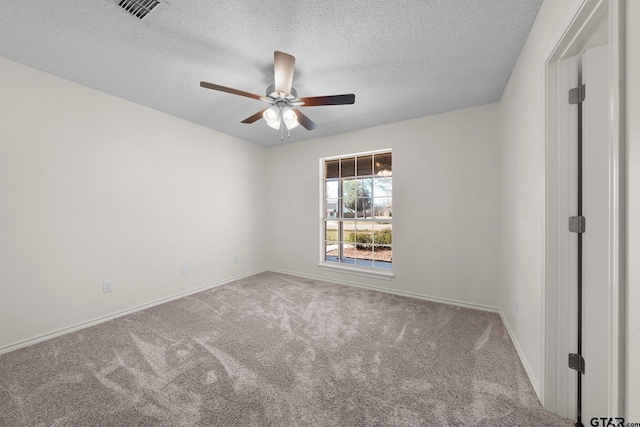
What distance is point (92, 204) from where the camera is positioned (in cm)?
255

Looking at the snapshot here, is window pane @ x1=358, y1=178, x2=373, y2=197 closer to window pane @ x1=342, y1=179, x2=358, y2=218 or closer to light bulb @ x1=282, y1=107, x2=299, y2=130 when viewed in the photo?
window pane @ x1=342, y1=179, x2=358, y2=218

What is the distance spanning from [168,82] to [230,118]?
942 mm

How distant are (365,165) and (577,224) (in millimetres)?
2790

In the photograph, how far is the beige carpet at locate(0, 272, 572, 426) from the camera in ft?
4.58

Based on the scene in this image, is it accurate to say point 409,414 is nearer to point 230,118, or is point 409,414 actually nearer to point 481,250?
point 481,250

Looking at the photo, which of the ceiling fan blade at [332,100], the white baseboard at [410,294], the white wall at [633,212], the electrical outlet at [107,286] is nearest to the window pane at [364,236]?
the white baseboard at [410,294]

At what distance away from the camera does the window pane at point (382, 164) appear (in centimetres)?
372

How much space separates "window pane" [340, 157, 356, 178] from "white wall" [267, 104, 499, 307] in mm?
211

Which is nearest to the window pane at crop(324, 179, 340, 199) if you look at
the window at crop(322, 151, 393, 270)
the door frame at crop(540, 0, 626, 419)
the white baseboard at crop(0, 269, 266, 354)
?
the window at crop(322, 151, 393, 270)

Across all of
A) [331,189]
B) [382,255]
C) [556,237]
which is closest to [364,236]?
[382,255]

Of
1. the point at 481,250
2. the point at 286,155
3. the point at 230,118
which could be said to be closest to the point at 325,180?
the point at 286,155

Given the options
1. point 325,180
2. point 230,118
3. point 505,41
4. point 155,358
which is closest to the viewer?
point 505,41

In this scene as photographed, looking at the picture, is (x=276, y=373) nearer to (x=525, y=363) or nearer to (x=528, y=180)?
(x=525, y=363)

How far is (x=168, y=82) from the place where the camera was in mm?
2418
